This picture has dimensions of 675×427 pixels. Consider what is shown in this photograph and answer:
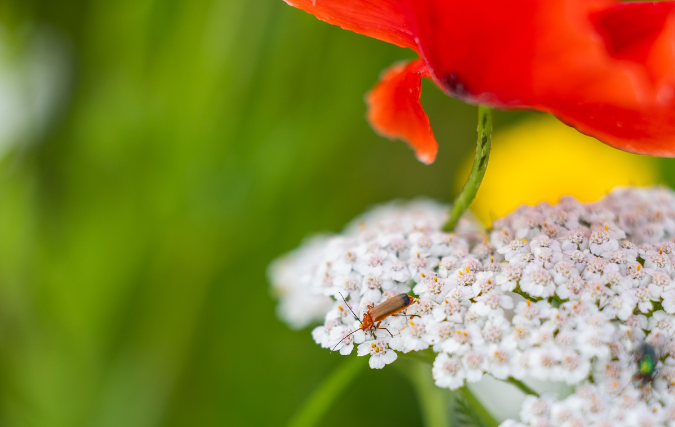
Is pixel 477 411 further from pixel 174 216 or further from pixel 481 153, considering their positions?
pixel 174 216

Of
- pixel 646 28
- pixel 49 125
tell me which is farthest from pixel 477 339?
pixel 49 125

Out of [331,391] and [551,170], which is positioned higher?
[551,170]

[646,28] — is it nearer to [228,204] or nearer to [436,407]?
[436,407]

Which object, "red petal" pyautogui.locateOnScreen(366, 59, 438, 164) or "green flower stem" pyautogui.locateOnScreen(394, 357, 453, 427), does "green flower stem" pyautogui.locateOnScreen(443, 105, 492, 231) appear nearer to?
"red petal" pyautogui.locateOnScreen(366, 59, 438, 164)

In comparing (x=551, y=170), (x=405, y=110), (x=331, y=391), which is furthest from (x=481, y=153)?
(x=551, y=170)

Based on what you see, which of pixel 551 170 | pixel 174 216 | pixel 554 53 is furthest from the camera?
pixel 551 170

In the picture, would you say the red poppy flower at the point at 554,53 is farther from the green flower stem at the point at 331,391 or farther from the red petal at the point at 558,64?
the green flower stem at the point at 331,391

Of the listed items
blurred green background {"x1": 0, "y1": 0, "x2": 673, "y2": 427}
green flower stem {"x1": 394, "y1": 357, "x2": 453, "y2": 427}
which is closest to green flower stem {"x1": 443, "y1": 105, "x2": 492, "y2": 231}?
green flower stem {"x1": 394, "y1": 357, "x2": 453, "y2": 427}
